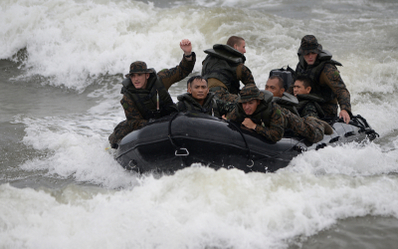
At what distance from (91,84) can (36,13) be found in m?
3.76

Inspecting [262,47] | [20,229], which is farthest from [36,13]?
[20,229]

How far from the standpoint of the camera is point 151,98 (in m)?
4.18

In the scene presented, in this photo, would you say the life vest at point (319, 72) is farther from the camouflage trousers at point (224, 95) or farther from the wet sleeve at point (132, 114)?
the wet sleeve at point (132, 114)

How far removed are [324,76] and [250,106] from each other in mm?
1442

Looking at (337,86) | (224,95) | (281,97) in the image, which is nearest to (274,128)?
(281,97)

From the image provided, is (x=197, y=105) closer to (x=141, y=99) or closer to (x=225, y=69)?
(x=141, y=99)

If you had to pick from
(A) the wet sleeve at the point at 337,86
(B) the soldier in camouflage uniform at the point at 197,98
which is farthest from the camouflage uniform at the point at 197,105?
(A) the wet sleeve at the point at 337,86

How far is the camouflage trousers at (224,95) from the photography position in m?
4.42

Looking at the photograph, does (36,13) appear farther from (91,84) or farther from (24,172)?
(24,172)

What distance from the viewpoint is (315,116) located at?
458 centimetres

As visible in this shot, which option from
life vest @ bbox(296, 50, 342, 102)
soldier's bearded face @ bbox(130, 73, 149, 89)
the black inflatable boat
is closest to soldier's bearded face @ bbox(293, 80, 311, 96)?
life vest @ bbox(296, 50, 342, 102)

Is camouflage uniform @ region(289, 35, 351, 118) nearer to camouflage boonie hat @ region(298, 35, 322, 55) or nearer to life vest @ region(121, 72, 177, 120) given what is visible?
camouflage boonie hat @ region(298, 35, 322, 55)

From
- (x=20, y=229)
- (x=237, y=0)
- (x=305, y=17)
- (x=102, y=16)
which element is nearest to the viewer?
(x=20, y=229)

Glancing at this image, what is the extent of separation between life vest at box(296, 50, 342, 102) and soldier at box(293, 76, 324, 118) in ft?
0.35
